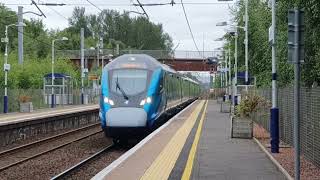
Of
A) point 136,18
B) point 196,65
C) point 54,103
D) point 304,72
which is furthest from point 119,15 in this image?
point 304,72

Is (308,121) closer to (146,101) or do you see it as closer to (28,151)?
(146,101)

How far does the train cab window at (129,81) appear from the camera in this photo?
23.6 meters

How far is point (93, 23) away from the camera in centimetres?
14375

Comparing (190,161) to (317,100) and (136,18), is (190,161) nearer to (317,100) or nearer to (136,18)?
(317,100)

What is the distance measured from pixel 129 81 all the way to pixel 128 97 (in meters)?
0.93

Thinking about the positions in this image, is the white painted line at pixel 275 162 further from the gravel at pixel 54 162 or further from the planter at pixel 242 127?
the gravel at pixel 54 162

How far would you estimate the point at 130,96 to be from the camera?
2323 cm

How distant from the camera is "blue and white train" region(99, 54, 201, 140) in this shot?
22438mm

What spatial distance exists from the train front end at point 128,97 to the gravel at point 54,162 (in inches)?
59.4

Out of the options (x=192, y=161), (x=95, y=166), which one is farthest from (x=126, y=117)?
(x=192, y=161)

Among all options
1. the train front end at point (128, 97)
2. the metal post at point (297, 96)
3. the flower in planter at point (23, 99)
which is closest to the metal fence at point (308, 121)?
the metal post at point (297, 96)

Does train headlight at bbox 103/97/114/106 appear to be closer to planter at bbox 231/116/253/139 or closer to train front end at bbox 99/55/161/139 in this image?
train front end at bbox 99/55/161/139

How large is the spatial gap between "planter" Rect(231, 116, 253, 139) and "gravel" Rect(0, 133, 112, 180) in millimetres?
5194

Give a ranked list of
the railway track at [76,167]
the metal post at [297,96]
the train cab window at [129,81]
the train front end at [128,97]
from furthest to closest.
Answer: the train cab window at [129,81] → the train front end at [128,97] → the railway track at [76,167] → the metal post at [297,96]
